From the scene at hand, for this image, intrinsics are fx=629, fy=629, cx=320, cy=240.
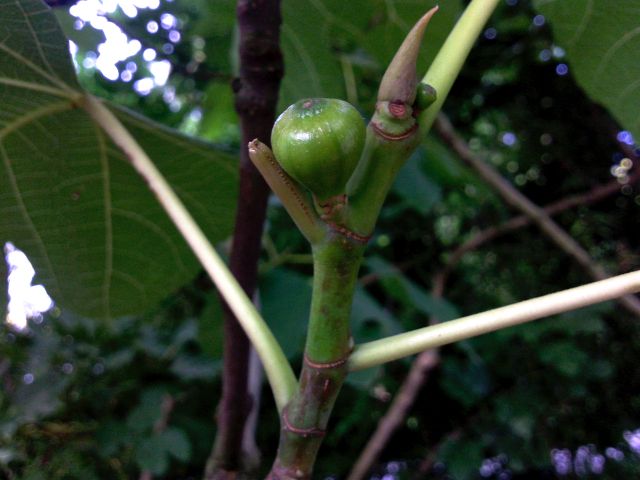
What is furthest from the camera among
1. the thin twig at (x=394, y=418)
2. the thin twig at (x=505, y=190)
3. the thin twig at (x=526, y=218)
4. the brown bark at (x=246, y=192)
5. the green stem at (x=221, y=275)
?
the thin twig at (x=526, y=218)

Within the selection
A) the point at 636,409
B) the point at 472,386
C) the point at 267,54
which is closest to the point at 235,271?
the point at 267,54

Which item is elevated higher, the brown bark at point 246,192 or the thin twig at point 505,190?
the brown bark at point 246,192

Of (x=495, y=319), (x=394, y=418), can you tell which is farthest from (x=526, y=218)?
(x=495, y=319)

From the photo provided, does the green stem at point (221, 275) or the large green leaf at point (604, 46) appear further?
the large green leaf at point (604, 46)

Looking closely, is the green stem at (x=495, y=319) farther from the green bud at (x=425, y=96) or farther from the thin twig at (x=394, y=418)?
the thin twig at (x=394, y=418)

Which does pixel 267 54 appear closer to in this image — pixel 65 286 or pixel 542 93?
pixel 65 286

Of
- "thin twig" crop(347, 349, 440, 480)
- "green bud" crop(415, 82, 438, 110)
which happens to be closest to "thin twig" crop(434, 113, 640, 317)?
"thin twig" crop(347, 349, 440, 480)

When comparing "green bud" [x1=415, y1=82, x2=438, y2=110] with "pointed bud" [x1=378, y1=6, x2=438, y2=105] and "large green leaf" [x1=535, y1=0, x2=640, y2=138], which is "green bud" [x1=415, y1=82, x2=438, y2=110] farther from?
"large green leaf" [x1=535, y1=0, x2=640, y2=138]

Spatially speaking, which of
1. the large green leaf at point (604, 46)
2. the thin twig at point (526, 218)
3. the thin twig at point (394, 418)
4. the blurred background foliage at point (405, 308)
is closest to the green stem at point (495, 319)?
the large green leaf at point (604, 46)
